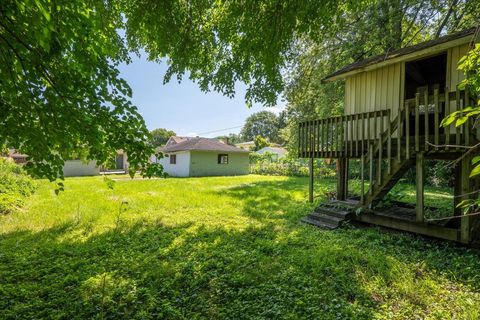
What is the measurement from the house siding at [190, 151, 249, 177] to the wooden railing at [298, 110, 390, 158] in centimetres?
1510

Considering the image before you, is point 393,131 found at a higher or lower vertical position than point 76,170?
higher

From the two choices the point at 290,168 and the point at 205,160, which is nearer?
the point at 205,160

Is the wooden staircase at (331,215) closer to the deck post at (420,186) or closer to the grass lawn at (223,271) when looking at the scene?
the grass lawn at (223,271)

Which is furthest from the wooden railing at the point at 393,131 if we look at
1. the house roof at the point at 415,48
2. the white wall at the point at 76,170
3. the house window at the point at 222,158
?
the white wall at the point at 76,170

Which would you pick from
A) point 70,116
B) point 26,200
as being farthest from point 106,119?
point 26,200

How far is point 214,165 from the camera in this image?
2422 centimetres

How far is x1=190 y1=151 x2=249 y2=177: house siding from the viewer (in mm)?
22828

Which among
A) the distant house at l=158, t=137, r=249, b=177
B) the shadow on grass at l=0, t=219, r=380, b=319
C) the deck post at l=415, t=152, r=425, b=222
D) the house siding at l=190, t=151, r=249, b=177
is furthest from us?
the house siding at l=190, t=151, r=249, b=177

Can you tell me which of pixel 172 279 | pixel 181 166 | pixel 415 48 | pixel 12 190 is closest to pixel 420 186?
pixel 415 48

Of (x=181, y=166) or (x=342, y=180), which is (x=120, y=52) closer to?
(x=342, y=180)

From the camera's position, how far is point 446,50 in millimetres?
6020

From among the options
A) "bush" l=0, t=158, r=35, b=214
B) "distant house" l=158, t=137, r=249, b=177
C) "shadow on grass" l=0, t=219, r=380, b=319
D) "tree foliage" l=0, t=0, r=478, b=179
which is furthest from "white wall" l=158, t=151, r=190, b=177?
"shadow on grass" l=0, t=219, r=380, b=319

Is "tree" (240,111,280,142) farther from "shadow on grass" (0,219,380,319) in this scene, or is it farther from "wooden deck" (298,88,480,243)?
"shadow on grass" (0,219,380,319)

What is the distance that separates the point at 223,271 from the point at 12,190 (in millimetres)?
9441
